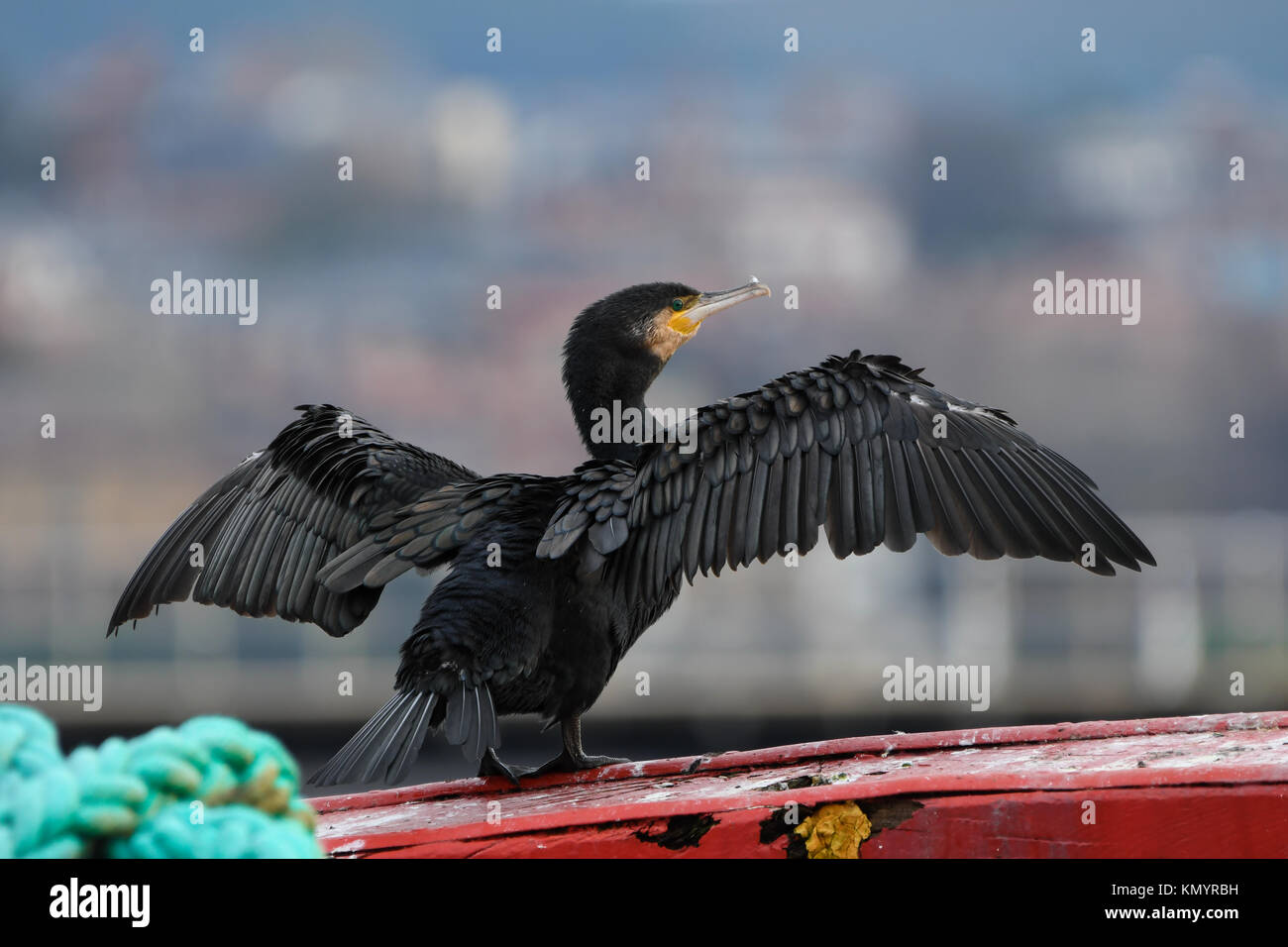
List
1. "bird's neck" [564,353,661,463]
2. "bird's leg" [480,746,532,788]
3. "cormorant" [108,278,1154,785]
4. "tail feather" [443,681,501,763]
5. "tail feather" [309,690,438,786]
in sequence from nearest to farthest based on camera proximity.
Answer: "tail feather" [309,690,438,786] < "tail feather" [443,681,501,763] < "cormorant" [108,278,1154,785] < "bird's leg" [480,746,532,788] < "bird's neck" [564,353,661,463]

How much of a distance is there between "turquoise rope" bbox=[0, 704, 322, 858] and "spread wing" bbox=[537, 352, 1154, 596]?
6.43ft

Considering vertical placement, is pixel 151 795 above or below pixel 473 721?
above

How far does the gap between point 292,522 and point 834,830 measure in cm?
233

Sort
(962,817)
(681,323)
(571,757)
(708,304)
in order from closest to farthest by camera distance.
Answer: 1. (962,817)
2. (571,757)
3. (681,323)
4. (708,304)

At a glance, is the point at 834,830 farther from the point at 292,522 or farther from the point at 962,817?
the point at 292,522

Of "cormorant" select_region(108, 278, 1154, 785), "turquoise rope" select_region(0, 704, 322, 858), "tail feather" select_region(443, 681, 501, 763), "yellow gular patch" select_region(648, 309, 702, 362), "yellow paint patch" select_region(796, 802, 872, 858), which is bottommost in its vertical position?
"yellow paint patch" select_region(796, 802, 872, 858)

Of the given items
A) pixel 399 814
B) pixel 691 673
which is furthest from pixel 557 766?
pixel 691 673

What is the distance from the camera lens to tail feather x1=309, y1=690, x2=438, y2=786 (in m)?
2.69

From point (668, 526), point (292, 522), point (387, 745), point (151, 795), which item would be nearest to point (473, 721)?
point (387, 745)

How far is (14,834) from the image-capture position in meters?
1.00

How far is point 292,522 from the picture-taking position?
12.6ft

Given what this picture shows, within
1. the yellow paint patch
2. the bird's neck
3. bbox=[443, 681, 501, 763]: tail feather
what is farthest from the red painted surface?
the bird's neck

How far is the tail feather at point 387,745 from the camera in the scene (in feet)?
8.81

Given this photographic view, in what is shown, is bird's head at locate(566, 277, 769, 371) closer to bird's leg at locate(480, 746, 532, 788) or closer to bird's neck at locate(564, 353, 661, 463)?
bird's neck at locate(564, 353, 661, 463)
